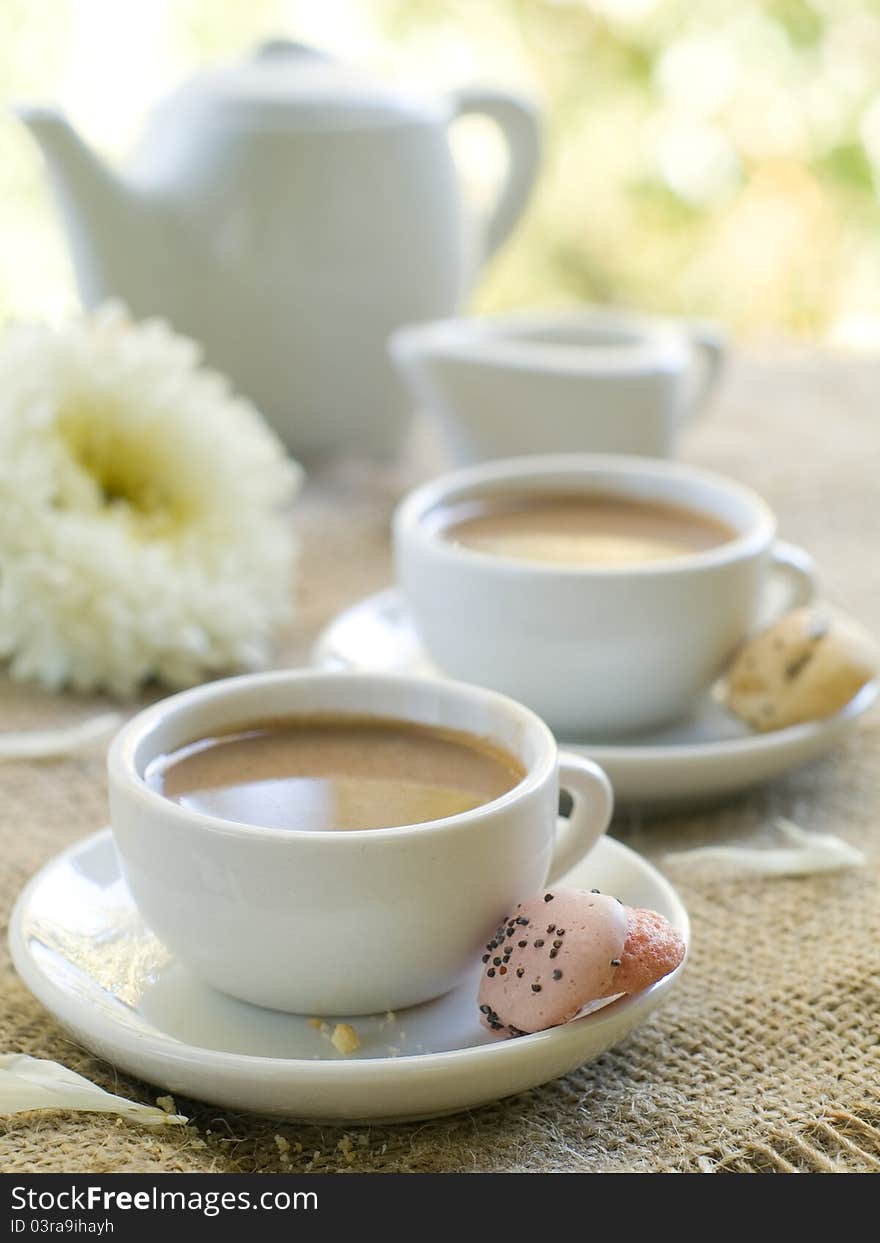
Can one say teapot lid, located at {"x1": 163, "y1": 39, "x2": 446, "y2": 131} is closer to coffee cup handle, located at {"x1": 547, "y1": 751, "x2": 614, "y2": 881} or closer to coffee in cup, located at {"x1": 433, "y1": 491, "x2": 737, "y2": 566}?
coffee in cup, located at {"x1": 433, "y1": 491, "x2": 737, "y2": 566}

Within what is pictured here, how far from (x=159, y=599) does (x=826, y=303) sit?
2.71 metres

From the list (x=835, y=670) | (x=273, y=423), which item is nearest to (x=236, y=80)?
(x=273, y=423)

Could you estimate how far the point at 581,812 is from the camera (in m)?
0.75

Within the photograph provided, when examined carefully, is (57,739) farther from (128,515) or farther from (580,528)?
(580,528)

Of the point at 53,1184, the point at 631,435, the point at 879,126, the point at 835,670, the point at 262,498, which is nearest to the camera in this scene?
the point at 53,1184

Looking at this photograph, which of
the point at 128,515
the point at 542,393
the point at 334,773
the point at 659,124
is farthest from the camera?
the point at 659,124

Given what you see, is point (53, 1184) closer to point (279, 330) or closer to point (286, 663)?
point (286, 663)

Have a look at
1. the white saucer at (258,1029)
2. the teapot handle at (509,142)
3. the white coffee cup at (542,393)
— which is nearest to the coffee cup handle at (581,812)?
the white saucer at (258,1029)

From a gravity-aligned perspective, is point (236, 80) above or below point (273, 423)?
above

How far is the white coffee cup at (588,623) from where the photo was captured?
946 millimetres

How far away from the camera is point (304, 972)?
654 millimetres

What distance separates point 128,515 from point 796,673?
540 millimetres

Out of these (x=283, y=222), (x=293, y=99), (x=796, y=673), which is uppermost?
(x=293, y=99)

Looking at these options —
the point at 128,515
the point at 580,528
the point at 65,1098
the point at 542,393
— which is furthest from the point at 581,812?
the point at 542,393
